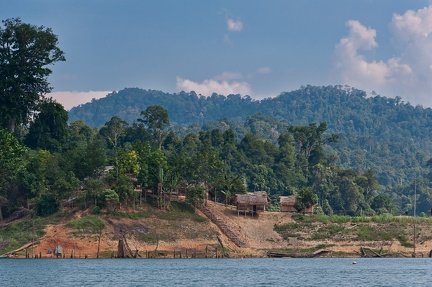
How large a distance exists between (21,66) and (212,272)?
59.7m

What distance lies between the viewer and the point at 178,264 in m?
94.1

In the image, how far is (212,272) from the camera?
270ft

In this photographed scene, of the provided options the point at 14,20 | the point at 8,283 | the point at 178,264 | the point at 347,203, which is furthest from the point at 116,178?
the point at 347,203

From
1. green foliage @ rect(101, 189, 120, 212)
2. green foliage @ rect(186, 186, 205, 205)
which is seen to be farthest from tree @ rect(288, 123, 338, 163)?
green foliage @ rect(101, 189, 120, 212)

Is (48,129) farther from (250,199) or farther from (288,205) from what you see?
(288,205)

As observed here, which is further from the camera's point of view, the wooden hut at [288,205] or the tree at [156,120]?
the tree at [156,120]

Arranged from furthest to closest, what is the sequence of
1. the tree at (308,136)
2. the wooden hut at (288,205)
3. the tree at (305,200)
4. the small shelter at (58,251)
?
the tree at (308,136)
the wooden hut at (288,205)
the tree at (305,200)
the small shelter at (58,251)

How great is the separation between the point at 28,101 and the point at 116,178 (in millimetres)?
23454

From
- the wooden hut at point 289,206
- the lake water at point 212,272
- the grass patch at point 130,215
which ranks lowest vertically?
the lake water at point 212,272

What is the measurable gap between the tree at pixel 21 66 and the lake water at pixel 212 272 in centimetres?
3633

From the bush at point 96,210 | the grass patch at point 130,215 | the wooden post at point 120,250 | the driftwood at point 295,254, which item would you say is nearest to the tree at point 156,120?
the grass patch at point 130,215

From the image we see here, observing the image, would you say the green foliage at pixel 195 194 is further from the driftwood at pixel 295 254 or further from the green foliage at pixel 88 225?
the green foliage at pixel 88 225

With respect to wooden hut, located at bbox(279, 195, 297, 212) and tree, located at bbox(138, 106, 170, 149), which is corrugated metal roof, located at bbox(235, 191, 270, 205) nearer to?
wooden hut, located at bbox(279, 195, 297, 212)

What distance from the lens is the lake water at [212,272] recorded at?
2813 inches
